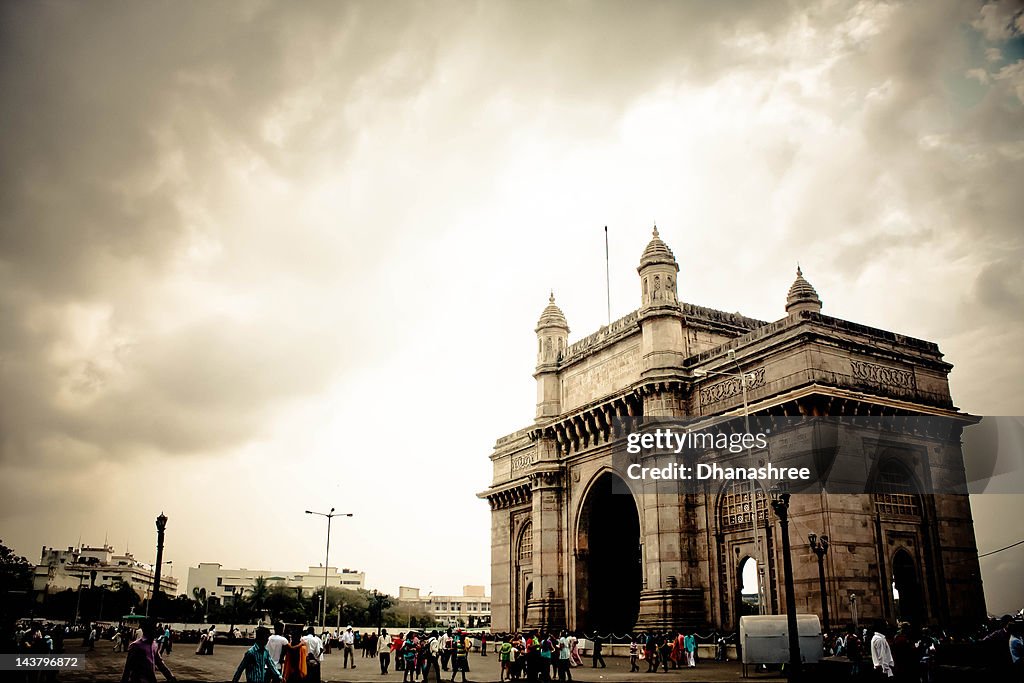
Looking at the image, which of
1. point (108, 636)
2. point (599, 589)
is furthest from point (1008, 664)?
point (108, 636)

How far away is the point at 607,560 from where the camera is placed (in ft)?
147

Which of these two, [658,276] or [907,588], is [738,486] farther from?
[658,276]

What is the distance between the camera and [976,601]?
1256 inches

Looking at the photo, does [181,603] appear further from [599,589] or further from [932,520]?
[932,520]

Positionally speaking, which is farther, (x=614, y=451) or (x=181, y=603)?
(x=181, y=603)

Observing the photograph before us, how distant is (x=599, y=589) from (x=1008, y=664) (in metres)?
27.7

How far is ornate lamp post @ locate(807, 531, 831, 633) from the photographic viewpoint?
26.6 metres

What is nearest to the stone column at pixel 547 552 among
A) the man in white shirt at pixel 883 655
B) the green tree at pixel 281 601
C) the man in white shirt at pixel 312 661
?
the man in white shirt at pixel 312 661

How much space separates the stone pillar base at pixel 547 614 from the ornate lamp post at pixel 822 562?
17.8 m

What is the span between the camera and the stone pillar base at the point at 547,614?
4288 centimetres

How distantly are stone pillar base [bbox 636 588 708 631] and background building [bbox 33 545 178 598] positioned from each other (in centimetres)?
8679

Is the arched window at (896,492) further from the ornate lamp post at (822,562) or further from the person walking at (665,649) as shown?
the person walking at (665,649)

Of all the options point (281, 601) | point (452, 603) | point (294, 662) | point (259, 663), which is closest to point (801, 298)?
point (294, 662)

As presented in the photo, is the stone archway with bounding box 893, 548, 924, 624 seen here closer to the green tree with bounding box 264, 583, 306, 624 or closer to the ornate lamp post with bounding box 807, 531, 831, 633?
the ornate lamp post with bounding box 807, 531, 831, 633
